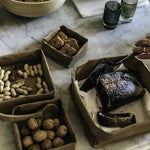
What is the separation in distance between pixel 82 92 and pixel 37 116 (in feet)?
0.52

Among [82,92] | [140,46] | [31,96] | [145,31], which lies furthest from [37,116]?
[145,31]

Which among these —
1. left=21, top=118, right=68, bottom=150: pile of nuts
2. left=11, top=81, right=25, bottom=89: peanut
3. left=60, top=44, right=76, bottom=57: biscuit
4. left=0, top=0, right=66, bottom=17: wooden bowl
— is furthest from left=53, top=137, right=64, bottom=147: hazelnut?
left=0, top=0, right=66, bottom=17: wooden bowl

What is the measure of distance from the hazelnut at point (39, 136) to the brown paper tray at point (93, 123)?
122mm

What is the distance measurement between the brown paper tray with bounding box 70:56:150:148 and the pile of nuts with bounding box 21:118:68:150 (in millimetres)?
76

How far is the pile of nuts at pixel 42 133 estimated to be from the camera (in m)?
0.79

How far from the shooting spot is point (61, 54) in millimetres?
1007

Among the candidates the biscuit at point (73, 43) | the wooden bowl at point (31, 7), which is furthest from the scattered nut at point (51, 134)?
the wooden bowl at point (31, 7)

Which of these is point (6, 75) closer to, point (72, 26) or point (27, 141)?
point (27, 141)

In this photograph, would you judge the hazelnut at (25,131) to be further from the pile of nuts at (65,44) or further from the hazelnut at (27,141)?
the pile of nuts at (65,44)

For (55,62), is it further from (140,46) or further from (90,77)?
(140,46)

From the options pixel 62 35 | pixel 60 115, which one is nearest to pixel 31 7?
pixel 62 35

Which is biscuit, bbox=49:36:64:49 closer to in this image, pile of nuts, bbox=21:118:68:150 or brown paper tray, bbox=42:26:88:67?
brown paper tray, bbox=42:26:88:67

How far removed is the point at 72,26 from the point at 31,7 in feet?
0.61

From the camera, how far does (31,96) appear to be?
0.85m
